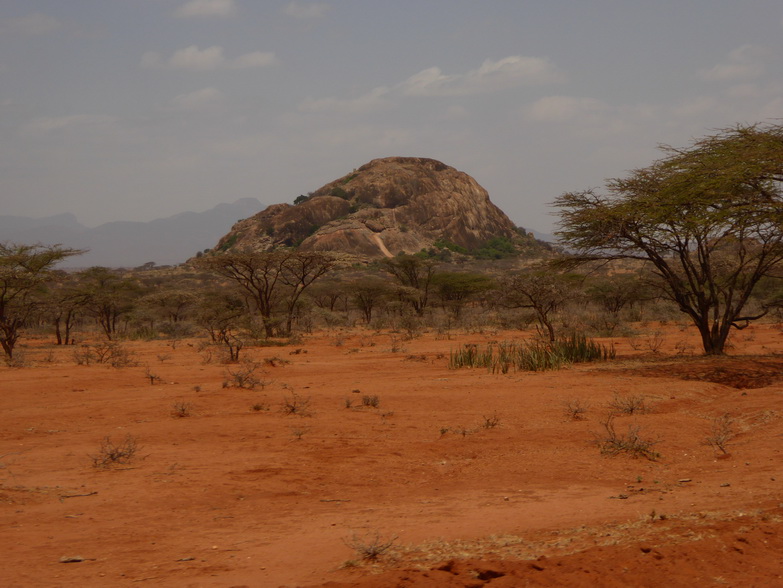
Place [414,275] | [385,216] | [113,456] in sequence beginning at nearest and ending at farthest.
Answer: [113,456]
[414,275]
[385,216]

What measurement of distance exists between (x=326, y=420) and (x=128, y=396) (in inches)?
182

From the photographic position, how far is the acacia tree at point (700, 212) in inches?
427

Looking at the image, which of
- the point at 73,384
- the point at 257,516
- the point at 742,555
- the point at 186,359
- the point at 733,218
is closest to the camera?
the point at 742,555

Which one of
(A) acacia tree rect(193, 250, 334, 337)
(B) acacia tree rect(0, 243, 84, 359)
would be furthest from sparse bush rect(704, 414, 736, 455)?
(A) acacia tree rect(193, 250, 334, 337)

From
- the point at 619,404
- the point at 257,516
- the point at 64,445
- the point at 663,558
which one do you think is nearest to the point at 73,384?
the point at 64,445

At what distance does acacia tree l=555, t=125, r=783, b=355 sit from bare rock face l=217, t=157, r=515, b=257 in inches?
2164

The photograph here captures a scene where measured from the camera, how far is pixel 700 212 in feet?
41.4

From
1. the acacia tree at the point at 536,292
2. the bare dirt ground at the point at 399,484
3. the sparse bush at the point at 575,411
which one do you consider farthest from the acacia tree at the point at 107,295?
the sparse bush at the point at 575,411

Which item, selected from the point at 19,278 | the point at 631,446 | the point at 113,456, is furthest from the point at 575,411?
the point at 19,278

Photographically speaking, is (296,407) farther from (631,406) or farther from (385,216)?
(385,216)

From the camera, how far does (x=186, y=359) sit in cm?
1862

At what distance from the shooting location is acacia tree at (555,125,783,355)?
35.6 ft

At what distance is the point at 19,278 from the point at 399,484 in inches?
780

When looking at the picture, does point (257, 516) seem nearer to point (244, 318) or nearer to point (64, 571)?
point (64, 571)
